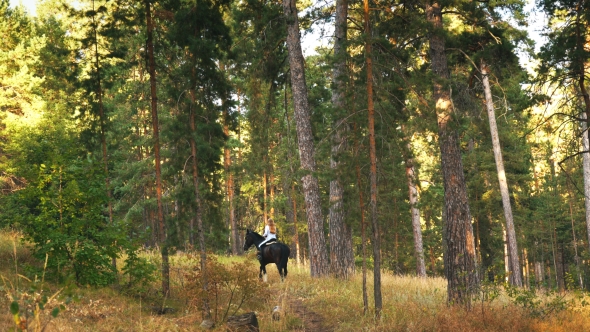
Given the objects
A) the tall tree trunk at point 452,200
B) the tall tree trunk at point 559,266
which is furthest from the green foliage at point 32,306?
the tall tree trunk at point 559,266

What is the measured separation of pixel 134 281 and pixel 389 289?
7.40 meters

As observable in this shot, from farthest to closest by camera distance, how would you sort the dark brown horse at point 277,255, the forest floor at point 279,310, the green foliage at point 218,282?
the dark brown horse at point 277,255 → the green foliage at point 218,282 → the forest floor at point 279,310

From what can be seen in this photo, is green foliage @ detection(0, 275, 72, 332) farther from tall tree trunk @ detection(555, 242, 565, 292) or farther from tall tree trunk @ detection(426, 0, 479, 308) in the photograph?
tall tree trunk @ detection(555, 242, 565, 292)

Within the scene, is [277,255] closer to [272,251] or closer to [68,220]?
[272,251]

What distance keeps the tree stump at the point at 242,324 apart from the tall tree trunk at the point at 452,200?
472 cm

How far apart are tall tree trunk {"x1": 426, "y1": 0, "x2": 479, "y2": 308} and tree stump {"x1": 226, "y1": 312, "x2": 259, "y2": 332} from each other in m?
4.72

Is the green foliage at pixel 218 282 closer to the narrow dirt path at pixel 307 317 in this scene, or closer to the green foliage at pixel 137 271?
the narrow dirt path at pixel 307 317

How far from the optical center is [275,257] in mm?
15969

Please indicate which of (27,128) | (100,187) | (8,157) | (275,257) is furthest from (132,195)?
(100,187)

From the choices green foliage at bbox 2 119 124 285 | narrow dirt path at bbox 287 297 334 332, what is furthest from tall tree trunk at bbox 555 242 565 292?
green foliage at bbox 2 119 124 285

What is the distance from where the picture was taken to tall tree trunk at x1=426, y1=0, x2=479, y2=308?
10.5 m

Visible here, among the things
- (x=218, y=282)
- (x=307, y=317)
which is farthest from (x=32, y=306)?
(x=307, y=317)

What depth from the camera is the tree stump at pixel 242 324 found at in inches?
349

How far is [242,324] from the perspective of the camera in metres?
8.92
